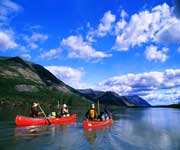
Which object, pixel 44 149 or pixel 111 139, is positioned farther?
pixel 111 139

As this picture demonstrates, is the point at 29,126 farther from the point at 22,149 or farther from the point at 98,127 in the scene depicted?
the point at 22,149

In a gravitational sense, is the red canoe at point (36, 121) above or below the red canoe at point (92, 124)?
above

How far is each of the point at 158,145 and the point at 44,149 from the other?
14.4 meters

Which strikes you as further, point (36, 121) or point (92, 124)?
point (36, 121)

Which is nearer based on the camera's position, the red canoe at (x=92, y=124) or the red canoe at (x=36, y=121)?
the red canoe at (x=92, y=124)

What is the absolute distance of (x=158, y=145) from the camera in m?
37.8

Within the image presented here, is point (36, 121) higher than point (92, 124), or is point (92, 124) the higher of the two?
point (36, 121)

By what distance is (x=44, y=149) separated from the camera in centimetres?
3148

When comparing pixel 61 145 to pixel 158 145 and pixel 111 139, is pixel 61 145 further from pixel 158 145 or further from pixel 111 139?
pixel 158 145

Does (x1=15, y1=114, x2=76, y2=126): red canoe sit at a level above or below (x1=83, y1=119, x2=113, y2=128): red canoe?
above

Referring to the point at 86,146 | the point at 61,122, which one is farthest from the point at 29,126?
the point at 86,146

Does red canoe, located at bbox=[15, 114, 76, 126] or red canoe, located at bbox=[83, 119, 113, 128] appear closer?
red canoe, located at bbox=[83, 119, 113, 128]

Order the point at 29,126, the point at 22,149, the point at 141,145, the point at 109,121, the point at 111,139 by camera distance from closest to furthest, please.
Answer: the point at 22,149 < the point at 141,145 < the point at 111,139 < the point at 29,126 < the point at 109,121

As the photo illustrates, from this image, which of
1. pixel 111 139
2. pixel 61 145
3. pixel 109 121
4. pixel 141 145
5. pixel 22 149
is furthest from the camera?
pixel 109 121
